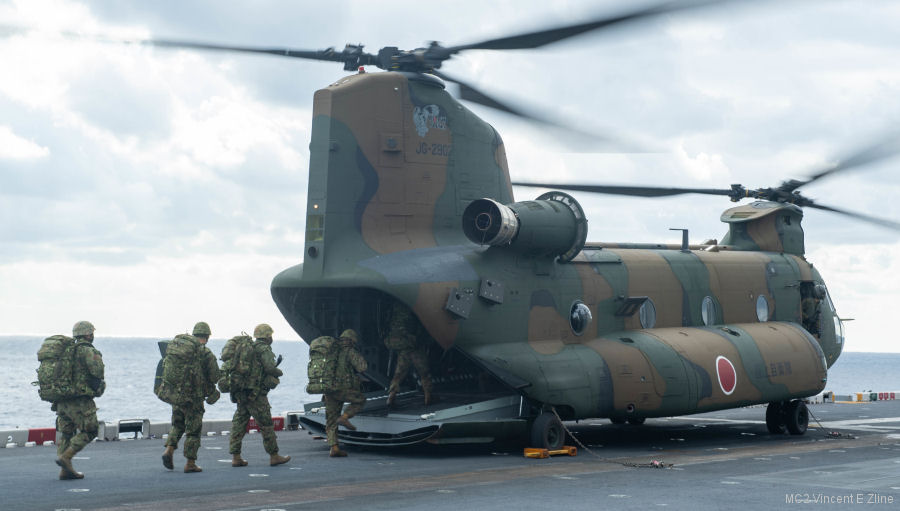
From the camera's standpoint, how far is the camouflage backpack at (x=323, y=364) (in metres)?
15.4

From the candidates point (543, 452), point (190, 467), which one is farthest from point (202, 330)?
point (543, 452)

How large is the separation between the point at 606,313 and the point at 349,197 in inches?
218

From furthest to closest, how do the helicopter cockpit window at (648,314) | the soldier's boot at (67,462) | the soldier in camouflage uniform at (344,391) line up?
the helicopter cockpit window at (648,314), the soldier in camouflage uniform at (344,391), the soldier's boot at (67,462)

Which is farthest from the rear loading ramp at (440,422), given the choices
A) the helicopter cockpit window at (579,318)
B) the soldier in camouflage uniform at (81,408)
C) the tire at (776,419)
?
the tire at (776,419)

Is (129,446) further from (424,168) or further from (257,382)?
(424,168)

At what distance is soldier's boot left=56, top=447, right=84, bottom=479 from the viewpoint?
12578 millimetres

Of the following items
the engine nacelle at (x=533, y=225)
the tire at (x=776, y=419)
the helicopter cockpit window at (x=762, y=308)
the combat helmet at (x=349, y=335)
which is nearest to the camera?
the combat helmet at (x=349, y=335)

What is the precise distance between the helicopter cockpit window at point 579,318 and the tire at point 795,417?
6.01 meters

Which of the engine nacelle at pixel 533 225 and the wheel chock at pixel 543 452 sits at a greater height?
the engine nacelle at pixel 533 225

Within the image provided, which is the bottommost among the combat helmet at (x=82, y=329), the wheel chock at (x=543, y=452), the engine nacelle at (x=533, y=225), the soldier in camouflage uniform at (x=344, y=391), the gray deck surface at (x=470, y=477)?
the gray deck surface at (x=470, y=477)

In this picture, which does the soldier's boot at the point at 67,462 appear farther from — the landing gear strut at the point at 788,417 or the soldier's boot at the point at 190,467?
the landing gear strut at the point at 788,417

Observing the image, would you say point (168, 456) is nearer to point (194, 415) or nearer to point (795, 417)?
point (194, 415)

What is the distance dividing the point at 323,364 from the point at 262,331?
1.23 m

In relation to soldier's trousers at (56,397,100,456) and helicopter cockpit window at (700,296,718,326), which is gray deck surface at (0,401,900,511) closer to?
soldier's trousers at (56,397,100,456)
